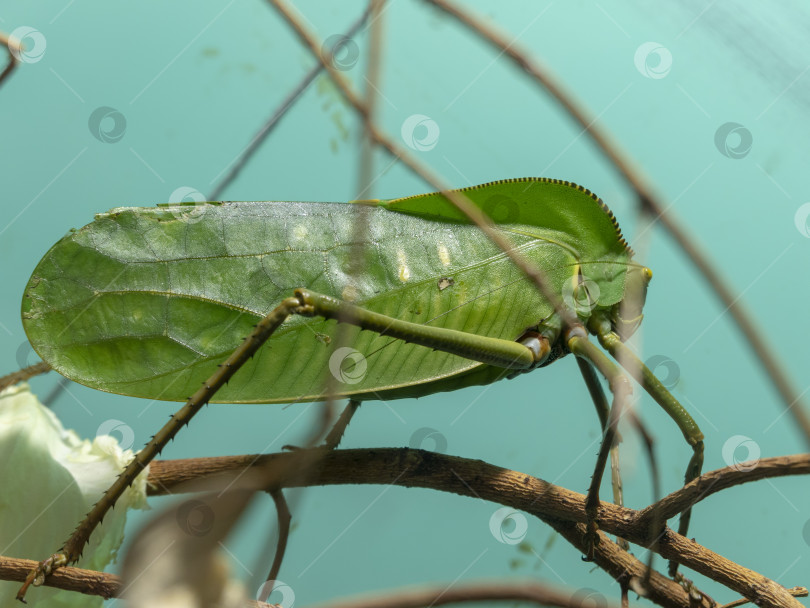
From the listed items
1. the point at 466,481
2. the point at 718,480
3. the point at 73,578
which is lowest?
the point at 73,578

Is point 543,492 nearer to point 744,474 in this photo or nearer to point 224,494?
point 744,474

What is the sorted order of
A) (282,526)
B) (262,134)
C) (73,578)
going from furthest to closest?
(262,134)
(282,526)
(73,578)

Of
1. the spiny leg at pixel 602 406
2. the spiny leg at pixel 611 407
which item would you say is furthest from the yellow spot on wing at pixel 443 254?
the spiny leg at pixel 602 406

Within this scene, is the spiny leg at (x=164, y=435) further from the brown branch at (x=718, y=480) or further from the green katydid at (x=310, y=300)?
the brown branch at (x=718, y=480)

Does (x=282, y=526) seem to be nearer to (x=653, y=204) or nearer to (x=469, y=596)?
(x=469, y=596)

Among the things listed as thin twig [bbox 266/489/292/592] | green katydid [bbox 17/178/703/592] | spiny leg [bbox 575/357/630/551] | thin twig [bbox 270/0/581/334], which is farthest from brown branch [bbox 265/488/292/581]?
spiny leg [bbox 575/357/630/551]

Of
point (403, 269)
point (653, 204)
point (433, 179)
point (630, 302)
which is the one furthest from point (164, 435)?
point (630, 302)

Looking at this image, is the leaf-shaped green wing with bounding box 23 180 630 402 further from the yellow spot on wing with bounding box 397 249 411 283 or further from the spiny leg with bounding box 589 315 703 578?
the spiny leg with bounding box 589 315 703 578
